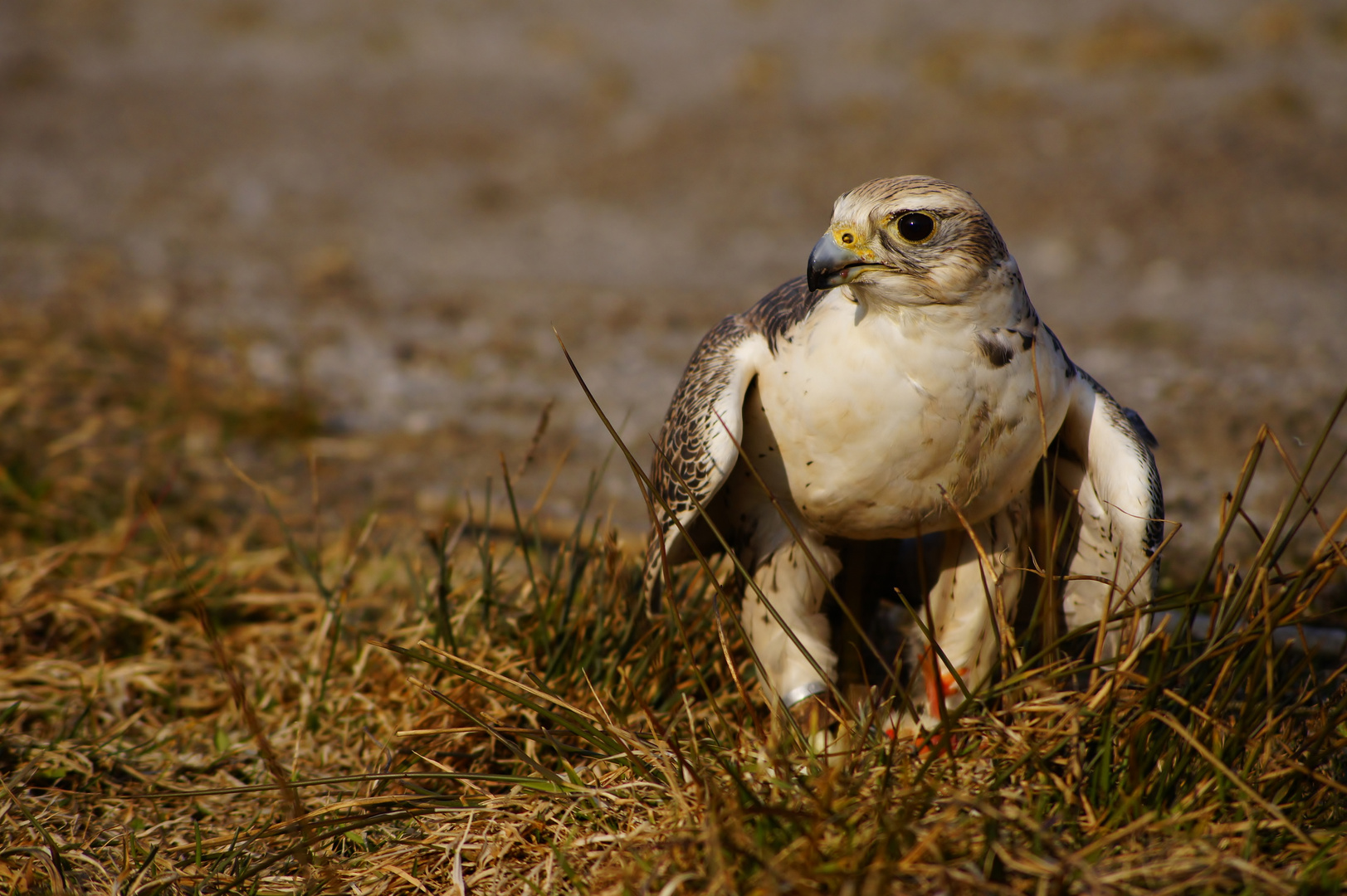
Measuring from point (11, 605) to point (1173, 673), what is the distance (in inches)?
126

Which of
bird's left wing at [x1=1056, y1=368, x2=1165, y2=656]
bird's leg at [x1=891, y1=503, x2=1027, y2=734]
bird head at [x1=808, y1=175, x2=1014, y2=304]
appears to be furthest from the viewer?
bird's leg at [x1=891, y1=503, x2=1027, y2=734]

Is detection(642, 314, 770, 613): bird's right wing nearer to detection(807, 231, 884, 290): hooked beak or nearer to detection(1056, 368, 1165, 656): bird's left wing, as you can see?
detection(807, 231, 884, 290): hooked beak

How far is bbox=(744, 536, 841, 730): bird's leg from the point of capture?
8.44ft

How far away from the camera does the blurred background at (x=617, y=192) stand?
590 centimetres

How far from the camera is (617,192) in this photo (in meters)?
10.8

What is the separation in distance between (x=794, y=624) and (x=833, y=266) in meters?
0.97

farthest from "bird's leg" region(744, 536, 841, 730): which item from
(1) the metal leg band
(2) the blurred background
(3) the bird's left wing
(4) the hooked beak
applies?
(2) the blurred background

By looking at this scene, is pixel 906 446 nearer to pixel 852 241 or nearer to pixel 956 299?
pixel 956 299

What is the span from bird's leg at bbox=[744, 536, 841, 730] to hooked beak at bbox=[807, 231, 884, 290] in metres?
0.74

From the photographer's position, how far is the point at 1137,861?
174cm

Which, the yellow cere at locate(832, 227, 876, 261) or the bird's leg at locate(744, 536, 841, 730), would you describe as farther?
the bird's leg at locate(744, 536, 841, 730)

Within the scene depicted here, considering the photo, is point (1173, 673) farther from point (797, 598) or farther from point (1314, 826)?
point (797, 598)

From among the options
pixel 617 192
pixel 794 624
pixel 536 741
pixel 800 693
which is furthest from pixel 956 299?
pixel 617 192

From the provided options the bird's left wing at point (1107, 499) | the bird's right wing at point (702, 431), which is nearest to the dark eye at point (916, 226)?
the bird's right wing at point (702, 431)
